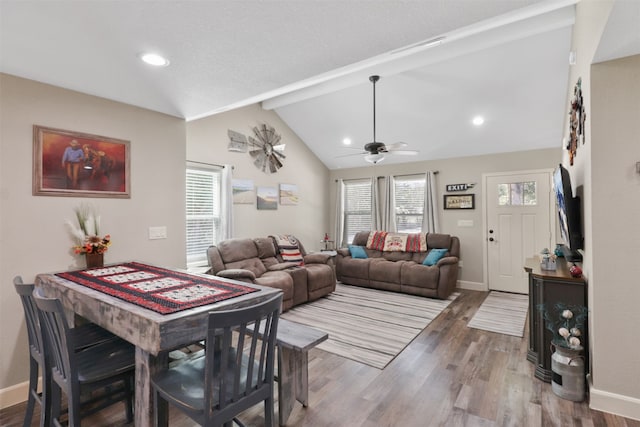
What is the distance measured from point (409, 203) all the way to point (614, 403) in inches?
173

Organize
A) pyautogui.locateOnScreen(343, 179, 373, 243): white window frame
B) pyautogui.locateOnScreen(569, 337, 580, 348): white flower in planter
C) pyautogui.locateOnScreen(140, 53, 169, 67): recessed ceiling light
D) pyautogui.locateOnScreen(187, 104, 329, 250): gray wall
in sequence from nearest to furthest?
1. pyautogui.locateOnScreen(140, 53, 169, 67): recessed ceiling light
2. pyautogui.locateOnScreen(569, 337, 580, 348): white flower in planter
3. pyautogui.locateOnScreen(187, 104, 329, 250): gray wall
4. pyautogui.locateOnScreen(343, 179, 373, 243): white window frame

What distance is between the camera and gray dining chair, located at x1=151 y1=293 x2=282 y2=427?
A: 1320 mm

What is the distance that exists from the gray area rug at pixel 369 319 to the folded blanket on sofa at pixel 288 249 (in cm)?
78

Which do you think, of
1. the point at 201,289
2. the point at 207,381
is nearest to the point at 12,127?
the point at 201,289

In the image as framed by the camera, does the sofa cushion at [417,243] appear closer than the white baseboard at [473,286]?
No

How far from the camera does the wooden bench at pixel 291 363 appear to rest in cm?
195

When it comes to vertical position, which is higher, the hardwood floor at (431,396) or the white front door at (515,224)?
the white front door at (515,224)

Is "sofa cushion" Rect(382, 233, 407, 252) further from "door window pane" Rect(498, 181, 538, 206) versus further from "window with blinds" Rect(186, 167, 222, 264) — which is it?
"window with blinds" Rect(186, 167, 222, 264)

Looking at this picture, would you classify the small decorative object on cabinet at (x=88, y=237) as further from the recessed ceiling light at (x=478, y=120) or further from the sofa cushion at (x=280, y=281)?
the recessed ceiling light at (x=478, y=120)

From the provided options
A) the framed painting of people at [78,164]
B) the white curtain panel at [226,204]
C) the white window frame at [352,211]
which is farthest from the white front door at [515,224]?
the framed painting of people at [78,164]

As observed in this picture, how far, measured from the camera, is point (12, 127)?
226 cm

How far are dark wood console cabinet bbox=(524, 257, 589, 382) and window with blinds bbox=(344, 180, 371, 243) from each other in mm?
4113

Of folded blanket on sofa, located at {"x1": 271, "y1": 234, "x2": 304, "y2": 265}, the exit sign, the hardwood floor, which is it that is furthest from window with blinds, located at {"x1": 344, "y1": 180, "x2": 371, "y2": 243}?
the hardwood floor

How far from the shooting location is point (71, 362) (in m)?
1.55
